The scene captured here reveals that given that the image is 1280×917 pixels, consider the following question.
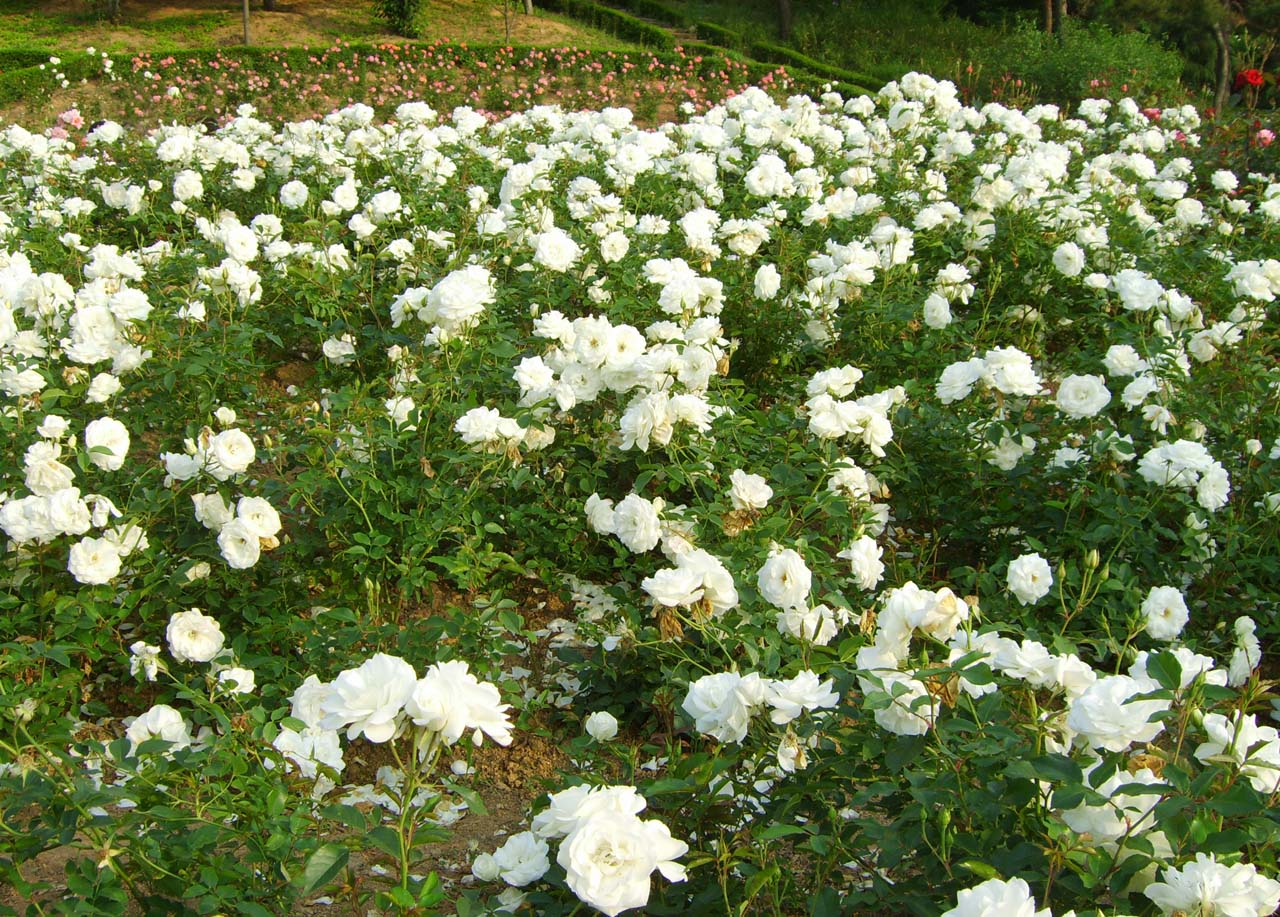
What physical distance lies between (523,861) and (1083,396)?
205 cm

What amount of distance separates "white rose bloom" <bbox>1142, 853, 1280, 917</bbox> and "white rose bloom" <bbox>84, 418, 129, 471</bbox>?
238cm

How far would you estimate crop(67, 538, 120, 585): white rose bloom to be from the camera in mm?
2400

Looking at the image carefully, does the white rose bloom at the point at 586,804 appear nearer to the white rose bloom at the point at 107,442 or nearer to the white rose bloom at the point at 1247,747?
the white rose bloom at the point at 1247,747

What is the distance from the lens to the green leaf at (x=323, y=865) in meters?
1.42

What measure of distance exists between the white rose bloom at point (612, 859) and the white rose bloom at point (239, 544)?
1388mm

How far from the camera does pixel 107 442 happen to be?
2.59 metres

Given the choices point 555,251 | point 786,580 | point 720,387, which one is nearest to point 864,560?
point 786,580

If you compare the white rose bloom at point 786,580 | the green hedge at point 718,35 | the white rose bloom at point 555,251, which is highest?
the green hedge at point 718,35

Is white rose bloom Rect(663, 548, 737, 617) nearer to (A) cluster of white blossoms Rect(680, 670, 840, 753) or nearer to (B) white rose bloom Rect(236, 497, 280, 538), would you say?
(A) cluster of white blossoms Rect(680, 670, 840, 753)

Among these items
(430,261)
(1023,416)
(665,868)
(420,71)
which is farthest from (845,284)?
(420,71)

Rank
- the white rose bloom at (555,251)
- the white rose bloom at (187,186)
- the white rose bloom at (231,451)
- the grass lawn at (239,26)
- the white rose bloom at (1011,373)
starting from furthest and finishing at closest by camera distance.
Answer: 1. the grass lawn at (239,26)
2. the white rose bloom at (187,186)
3. the white rose bloom at (555,251)
4. the white rose bloom at (1011,373)
5. the white rose bloom at (231,451)

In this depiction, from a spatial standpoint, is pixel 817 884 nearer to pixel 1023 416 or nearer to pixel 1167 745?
pixel 1167 745

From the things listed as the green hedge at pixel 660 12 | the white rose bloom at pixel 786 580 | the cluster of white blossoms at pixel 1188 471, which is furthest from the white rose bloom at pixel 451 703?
the green hedge at pixel 660 12

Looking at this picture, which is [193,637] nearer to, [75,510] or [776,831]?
[75,510]
